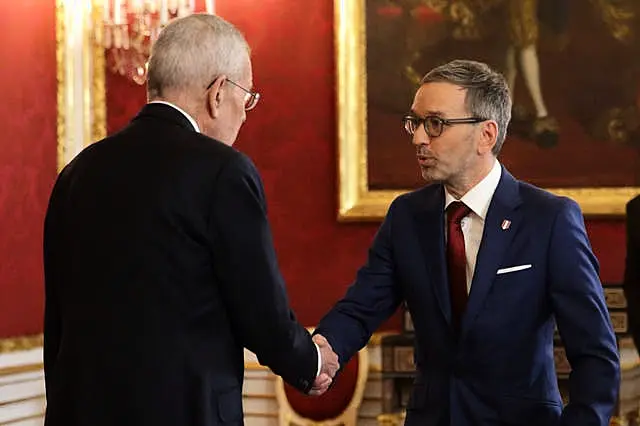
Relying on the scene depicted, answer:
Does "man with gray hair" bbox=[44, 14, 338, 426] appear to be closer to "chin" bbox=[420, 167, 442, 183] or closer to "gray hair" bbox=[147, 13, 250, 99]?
"gray hair" bbox=[147, 13, 250, 99]

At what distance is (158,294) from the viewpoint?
8.36ft

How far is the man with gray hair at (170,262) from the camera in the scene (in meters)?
2.55

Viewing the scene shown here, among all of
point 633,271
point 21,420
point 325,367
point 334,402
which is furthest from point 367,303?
point 21,420

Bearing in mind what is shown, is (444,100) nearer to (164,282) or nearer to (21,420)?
(164,282)

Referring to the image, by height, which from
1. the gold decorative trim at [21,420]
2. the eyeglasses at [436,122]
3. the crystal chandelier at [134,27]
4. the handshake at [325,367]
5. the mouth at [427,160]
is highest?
the crystal chandelier at [134,27]

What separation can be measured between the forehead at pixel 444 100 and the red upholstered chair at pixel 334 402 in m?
2.77

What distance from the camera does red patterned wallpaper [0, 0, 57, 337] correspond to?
547cm

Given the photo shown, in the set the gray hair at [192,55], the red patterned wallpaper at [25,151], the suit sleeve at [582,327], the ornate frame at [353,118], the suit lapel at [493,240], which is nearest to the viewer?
the gray hair at [192,55]

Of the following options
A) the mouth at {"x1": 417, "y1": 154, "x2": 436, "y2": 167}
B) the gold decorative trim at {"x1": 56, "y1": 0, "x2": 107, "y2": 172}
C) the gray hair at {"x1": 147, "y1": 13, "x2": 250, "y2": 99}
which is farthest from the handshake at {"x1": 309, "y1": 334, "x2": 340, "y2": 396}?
the gold decorative trim at {"x1": 56, "y1": 0, "x2": 107, "y2": 172}

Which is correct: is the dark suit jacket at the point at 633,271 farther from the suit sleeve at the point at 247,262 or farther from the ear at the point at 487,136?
the suit sleeve at the point at 247,262

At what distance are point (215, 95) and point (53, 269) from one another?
590 millimetres

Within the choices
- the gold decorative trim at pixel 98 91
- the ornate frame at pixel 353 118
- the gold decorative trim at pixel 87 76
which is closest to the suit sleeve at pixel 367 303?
the ornate frame at pixel 353 118

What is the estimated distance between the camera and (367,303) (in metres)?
3.37

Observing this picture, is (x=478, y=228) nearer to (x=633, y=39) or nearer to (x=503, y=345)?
(x=503, y=345)
